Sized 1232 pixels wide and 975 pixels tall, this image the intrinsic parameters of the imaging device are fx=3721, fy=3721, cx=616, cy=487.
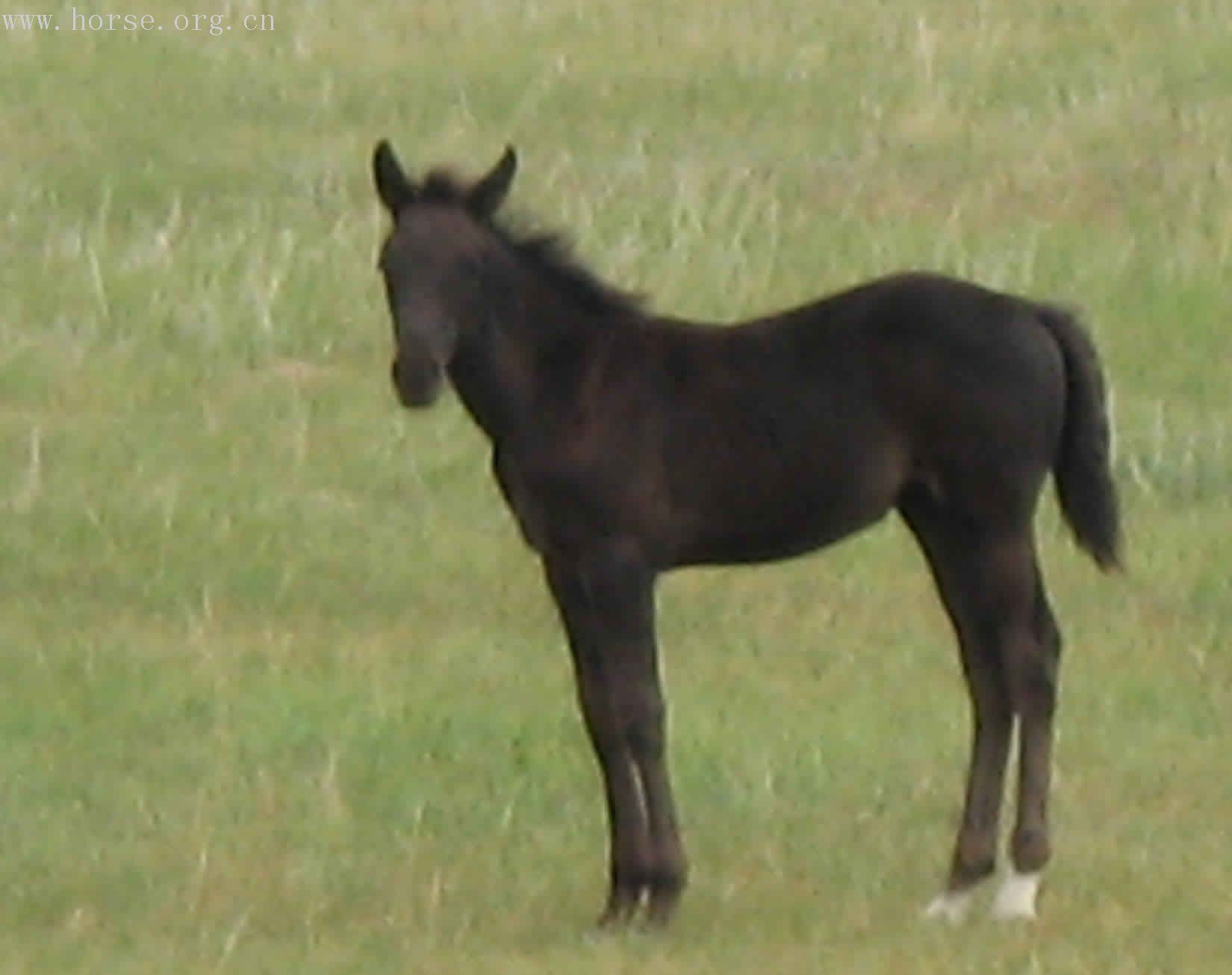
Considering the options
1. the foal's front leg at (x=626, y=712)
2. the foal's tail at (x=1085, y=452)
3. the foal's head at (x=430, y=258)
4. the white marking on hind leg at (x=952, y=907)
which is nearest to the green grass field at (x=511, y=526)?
the white marking on hind leg at (x=952, y=907)

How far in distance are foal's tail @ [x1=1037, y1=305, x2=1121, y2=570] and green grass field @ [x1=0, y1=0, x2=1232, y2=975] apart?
79cm

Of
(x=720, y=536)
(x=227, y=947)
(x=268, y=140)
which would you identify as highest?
(x=720, y=536)

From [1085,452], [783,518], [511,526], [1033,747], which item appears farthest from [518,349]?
[511,526]

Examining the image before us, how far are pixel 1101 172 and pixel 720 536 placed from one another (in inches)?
355

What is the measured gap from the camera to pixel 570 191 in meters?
16.2

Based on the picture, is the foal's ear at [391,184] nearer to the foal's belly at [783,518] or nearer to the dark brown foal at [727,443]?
the dark brown foal at [727,443]

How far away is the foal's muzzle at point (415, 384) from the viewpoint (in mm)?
7379

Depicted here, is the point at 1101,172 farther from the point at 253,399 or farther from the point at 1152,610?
the point at 1152,610

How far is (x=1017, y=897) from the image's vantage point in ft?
25.9

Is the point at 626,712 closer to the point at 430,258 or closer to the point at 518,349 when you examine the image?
the point at 518,349

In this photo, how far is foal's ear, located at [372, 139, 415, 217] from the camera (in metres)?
7.66

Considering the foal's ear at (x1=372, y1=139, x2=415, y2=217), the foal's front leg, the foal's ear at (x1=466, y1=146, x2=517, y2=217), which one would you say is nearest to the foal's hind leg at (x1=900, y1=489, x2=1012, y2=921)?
the foal's front leg

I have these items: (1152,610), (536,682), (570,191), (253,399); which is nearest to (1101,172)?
(570,191)

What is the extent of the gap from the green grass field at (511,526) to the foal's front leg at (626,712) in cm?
15
